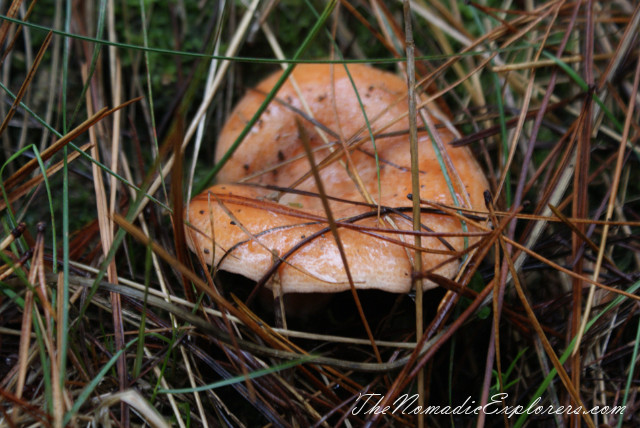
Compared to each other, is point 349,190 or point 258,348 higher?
point 349,190

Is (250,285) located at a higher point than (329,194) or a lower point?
lower

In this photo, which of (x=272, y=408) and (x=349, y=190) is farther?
(x=349, y=190)

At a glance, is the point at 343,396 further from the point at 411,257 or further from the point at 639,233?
the point at 639,233

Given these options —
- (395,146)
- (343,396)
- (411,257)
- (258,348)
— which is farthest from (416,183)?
(343,396)
